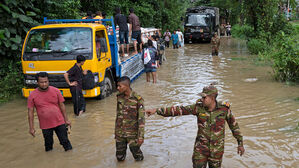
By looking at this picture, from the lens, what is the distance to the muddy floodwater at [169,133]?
16.5 feet

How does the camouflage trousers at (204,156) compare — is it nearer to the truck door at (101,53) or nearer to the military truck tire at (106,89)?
the truck door at (101,53)

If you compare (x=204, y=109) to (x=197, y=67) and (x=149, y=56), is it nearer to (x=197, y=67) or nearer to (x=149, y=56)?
(x=149, y=56)

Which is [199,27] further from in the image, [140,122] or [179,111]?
[179,111]

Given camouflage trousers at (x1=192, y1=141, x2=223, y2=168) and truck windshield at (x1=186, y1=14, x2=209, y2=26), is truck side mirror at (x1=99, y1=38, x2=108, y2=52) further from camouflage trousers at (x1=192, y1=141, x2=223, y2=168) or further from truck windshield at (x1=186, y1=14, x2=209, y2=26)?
truck windshield at (x1=186, y1=14, x2=209, y2=26)

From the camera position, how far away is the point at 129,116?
4.41 meters

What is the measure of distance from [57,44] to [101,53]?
3.76 ft

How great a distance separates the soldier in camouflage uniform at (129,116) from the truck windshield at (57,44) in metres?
3.94

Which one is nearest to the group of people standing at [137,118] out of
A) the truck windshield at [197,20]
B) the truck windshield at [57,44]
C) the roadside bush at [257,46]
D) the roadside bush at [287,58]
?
the truck windshield at [57,44]

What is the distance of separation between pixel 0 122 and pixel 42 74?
10.8 ft

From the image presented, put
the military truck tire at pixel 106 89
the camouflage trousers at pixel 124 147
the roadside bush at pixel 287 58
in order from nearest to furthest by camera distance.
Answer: the camouflage trousers at pixel 124 147 < the military truck tire at pixel 106 89 < the roadside bush at pixel 287 58

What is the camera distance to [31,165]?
16.3ft

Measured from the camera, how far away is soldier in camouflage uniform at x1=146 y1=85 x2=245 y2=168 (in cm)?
369

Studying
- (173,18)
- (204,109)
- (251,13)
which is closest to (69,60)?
(204,109)

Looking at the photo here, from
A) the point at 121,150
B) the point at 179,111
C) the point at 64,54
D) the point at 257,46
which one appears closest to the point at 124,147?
the point at 121,150
